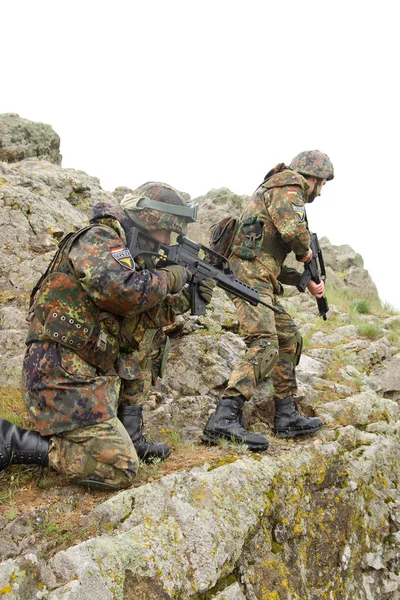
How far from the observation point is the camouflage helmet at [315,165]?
5.39 m

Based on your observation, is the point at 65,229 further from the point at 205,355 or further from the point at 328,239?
the point at 328,239

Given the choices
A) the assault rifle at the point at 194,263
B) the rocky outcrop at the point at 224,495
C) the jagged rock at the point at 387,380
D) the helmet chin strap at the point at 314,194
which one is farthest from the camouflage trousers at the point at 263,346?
the jagged rock at the point at 387,380

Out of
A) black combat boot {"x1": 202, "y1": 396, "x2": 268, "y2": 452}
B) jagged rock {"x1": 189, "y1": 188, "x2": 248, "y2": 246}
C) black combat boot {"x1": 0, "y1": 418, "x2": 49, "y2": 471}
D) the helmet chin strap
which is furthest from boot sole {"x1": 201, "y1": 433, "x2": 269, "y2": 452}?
jagged rock {"x1": 189, "y1": 188, "x2": 248, "y2": 246}

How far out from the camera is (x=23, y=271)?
6.23 m

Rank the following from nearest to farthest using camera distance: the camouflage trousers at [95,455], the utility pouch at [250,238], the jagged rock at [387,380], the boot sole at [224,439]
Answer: the camouflage trousers at [95,455] → the boot sole at [224,439] → the utility pouch at [250,238] → the jagged rock at [387,380]

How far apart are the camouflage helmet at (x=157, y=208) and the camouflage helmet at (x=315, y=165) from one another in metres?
1.88

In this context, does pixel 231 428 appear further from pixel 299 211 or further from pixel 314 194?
pixel 314 194

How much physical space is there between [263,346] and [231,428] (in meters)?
Result: 0.83

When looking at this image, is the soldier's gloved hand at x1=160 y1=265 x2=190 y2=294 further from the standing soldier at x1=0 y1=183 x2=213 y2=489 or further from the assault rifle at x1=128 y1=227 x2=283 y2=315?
the assault rifle at x1=128 y1=227 x2=283 y2=315

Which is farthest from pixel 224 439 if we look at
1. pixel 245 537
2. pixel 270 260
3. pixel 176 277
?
pixel 270 260

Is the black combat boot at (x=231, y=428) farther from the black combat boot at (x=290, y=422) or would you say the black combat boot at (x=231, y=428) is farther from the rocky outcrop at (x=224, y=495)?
the black combat boot at (x=290, y=422)

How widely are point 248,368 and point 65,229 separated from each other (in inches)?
153

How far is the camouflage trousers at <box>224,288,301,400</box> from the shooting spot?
4.55m

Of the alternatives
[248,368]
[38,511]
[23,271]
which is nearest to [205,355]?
[248,368]
